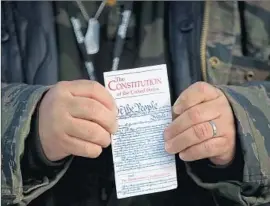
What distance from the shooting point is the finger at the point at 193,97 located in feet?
2.81

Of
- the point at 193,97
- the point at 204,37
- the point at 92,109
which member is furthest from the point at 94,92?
the point at 204,37

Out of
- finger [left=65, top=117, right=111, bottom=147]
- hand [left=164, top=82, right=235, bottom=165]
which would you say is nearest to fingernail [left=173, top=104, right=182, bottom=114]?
hand [left=164, top=82, right=235, bottom=165]

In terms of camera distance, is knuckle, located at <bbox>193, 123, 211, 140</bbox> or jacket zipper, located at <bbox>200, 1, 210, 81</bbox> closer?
knuckle, located at <bbox>193, 123, 211, 140</bbox>

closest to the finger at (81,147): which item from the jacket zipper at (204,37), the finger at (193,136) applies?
the finger at (193,136)

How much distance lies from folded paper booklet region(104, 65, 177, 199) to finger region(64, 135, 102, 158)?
39 mm

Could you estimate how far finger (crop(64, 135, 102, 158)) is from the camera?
839 mm

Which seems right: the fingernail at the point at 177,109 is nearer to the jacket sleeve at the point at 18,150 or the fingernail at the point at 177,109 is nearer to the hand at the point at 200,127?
the hand at the point at 200,127

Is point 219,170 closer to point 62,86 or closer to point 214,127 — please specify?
point 214,127

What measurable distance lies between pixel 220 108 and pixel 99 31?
29 centimetres

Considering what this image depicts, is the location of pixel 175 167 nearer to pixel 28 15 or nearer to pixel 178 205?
pixel 178 205

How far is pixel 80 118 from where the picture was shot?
2.76 ft

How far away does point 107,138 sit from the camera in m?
0.85

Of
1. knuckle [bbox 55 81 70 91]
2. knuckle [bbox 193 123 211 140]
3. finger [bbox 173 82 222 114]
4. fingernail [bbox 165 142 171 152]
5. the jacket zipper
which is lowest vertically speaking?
fingernail [bbox 165 142 171 152]

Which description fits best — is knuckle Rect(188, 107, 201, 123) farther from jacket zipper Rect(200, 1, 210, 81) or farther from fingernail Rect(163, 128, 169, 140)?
jacket zipper Rect(200, 1, 210, 81)
